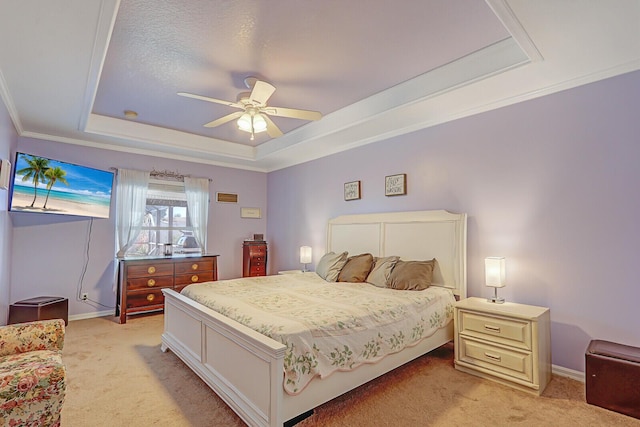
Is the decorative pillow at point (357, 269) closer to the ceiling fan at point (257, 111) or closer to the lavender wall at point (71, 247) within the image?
the ceiling fan at point (257, 111)

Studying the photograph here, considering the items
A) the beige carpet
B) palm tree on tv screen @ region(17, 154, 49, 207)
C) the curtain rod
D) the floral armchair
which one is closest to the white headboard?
the beige carpet

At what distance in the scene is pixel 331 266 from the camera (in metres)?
4.09

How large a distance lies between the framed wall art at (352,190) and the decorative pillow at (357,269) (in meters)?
0.99

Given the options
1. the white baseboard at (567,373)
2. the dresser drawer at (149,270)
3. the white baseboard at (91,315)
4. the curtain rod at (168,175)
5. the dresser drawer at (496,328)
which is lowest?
the white baseboard at (91,315)

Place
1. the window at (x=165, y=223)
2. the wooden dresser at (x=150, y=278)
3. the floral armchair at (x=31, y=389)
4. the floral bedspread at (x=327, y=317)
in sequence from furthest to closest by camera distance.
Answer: the window at (x=165, y=223), the wooden dresser at (x=150, y=278), the floral bedspread at (x=327, y=317), the floral armchair at (x=31, y=389)

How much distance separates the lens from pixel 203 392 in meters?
2.48

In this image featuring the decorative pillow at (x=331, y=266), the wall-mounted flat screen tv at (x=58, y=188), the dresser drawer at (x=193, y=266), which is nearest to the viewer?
the wall-mounted flat screen tv at (x=58, y=188)

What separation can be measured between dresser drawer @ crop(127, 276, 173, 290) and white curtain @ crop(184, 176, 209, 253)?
0.92 metres

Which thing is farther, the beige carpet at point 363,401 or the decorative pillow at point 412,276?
the decorative pillow at point 412,276

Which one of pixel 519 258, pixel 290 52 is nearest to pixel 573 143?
pixel 519 258

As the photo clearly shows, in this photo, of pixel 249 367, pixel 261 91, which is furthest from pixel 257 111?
pixel 249 367

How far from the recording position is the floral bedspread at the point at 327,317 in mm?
1951

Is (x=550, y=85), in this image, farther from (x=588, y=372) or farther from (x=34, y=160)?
(x=34, y=160)

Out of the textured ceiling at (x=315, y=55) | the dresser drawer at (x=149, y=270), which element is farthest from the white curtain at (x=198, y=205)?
the textured ceiling at (x=315, y=55)
